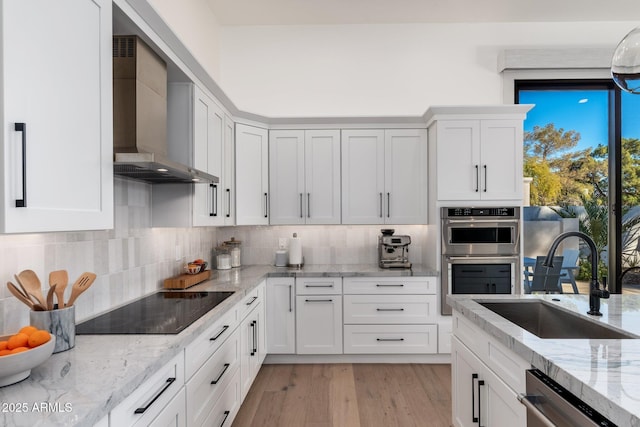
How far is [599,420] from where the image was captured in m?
0.97

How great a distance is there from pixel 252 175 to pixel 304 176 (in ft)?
1.72

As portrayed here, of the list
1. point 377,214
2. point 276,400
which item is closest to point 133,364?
point 276,400

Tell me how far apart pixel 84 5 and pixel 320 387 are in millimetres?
2880

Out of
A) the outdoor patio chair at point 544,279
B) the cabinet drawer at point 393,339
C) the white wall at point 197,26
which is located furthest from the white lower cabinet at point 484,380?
the white wall at point 197,26

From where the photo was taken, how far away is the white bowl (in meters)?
1.01

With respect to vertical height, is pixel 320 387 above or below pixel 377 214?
below

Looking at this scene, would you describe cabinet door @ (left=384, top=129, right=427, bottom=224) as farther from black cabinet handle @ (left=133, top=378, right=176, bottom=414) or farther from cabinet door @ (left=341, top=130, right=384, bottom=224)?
black cabinet handle @ (left=133, top=378, right=176, bottom=414)

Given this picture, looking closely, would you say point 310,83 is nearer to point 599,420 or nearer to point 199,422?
point 199,422

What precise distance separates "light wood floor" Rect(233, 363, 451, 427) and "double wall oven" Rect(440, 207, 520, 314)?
73 cm

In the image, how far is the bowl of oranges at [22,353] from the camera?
1.02 metres

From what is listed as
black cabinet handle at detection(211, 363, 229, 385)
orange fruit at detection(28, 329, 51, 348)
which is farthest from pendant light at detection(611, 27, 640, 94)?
black cabinet handle at detection(211, 363, 229, 385)

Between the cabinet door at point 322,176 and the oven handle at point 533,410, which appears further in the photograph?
the cabinet door at point 322,176

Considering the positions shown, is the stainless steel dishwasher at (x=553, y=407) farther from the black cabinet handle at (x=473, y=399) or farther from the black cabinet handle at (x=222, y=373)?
the black cabinet handle at (x=222, y=373)

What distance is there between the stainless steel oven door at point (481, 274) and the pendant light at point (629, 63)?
2.22m
